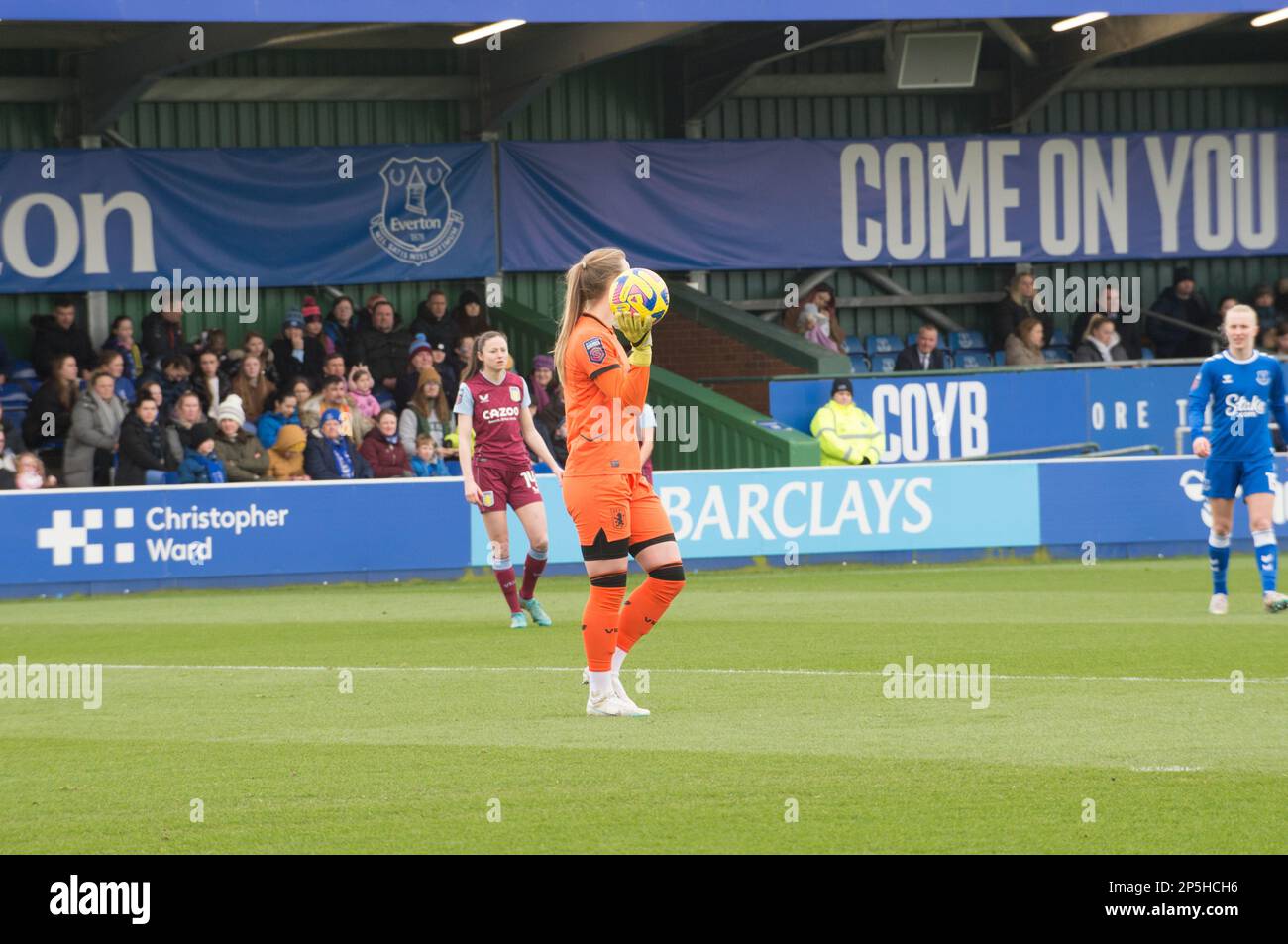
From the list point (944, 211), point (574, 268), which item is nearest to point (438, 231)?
point (944, 211)

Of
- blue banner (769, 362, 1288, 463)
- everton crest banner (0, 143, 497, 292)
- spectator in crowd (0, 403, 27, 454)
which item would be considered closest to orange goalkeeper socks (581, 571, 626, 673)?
blue banner (769, 362, 1288, 463)

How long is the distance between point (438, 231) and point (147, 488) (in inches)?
325

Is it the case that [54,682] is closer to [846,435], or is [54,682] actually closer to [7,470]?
[7,470]

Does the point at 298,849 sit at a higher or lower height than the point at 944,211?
lower

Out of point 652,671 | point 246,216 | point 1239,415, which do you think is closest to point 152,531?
point 246,216

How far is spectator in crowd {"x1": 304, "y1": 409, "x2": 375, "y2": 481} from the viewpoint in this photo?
20141 millimetres

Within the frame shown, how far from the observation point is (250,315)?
26.0 metres

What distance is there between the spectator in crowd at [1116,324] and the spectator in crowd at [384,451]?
422 inches

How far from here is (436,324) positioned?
2411 centimetres

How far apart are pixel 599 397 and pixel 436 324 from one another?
15827 millimetres

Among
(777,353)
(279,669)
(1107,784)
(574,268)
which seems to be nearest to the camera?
(1107,784)

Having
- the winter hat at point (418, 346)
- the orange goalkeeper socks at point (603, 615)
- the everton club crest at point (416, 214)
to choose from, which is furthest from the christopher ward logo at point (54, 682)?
the everton club crest at point (416, 214)

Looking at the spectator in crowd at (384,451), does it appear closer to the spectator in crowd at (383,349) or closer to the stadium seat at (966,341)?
the spectator in crowd at (383,349)

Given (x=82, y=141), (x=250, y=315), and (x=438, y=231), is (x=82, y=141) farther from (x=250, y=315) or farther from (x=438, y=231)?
(x=438, y=231)
